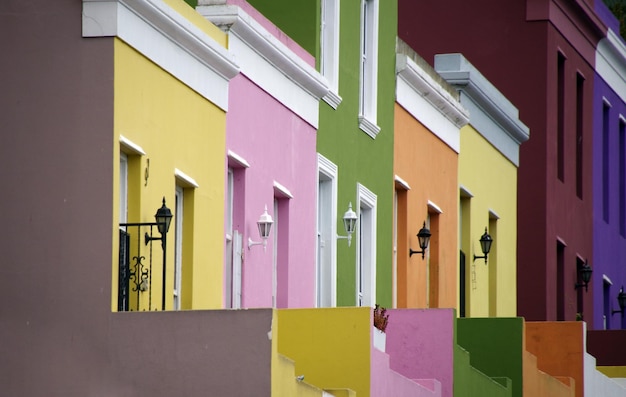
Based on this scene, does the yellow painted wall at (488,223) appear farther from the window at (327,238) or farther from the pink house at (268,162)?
the pink house at (268,162)

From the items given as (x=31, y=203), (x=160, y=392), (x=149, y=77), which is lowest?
(x=160, y=392)

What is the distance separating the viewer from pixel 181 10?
2003cm

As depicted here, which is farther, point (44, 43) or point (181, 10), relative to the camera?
point (181, 10)

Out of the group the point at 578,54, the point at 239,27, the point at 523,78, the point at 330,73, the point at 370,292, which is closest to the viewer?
the point at 239,27

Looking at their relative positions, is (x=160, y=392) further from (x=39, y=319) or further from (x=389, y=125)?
(x=389, y=125)

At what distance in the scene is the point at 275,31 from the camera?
23438 mm

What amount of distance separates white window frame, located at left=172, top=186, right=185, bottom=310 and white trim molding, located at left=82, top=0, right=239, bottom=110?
41.2 inches

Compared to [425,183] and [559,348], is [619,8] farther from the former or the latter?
[425,183]

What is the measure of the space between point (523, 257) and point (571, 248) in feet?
7.63

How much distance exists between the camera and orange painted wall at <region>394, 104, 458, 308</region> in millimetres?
29297

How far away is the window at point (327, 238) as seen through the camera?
25.5 m

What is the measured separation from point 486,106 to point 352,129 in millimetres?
7205

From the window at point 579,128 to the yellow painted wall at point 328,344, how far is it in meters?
19.7

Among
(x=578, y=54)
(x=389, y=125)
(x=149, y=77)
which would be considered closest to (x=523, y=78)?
(x=578, y=54)
